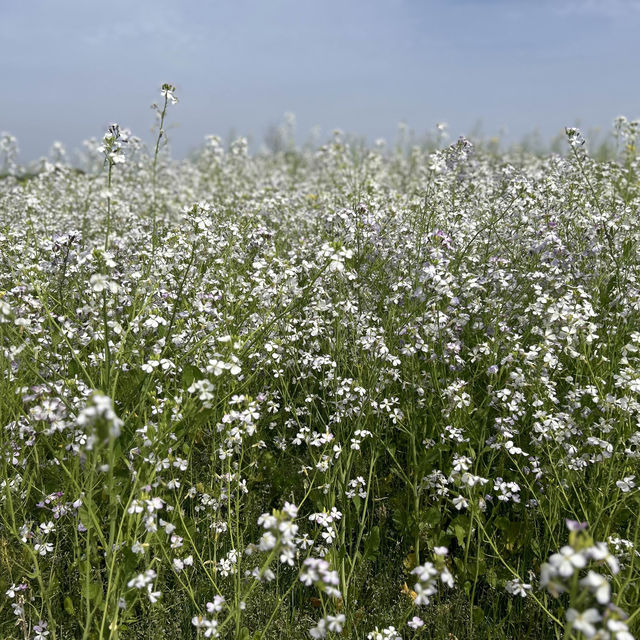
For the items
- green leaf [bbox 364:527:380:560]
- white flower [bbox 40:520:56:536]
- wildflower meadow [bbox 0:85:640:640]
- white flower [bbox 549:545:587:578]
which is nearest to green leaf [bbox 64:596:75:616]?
wildflower meadow [bbox 0:85:640:640]

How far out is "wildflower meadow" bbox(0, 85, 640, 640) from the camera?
275cm

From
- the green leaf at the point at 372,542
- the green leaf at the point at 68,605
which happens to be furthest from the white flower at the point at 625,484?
the green leaf at the point at 68,605

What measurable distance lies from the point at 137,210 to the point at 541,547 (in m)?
7.82

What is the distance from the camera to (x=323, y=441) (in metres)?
3.27

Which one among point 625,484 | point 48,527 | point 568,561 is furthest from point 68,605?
point 625,484

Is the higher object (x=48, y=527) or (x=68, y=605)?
(x=48, y=527)

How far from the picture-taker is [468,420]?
3514mm

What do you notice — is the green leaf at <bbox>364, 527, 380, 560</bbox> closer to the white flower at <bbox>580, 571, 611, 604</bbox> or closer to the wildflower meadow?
the wildflower meadow

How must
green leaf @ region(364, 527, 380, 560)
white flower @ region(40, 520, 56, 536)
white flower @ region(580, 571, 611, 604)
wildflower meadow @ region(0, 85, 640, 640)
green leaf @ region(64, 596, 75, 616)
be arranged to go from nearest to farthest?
white flower @ region(580, 571, 611, 604), wildflower meadow @ region(0, 85, 640, 640), green leaf @ region(64, 596, 75, 616), white flower @ region(40, 520, 56, 536), green leaf @ region(364, 527, 380, 560)

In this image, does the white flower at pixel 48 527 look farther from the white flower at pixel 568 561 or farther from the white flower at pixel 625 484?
the white flower at pixel 625 484

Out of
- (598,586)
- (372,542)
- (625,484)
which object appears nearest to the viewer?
(598,586)

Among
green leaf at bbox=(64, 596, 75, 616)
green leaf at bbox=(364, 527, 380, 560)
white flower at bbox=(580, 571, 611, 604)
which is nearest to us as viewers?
white flower at bbox=(580, 571, 611, 604)

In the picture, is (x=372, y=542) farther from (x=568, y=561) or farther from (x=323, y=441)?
(x=568, y=561)

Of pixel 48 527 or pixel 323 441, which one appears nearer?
pixel 48 527
